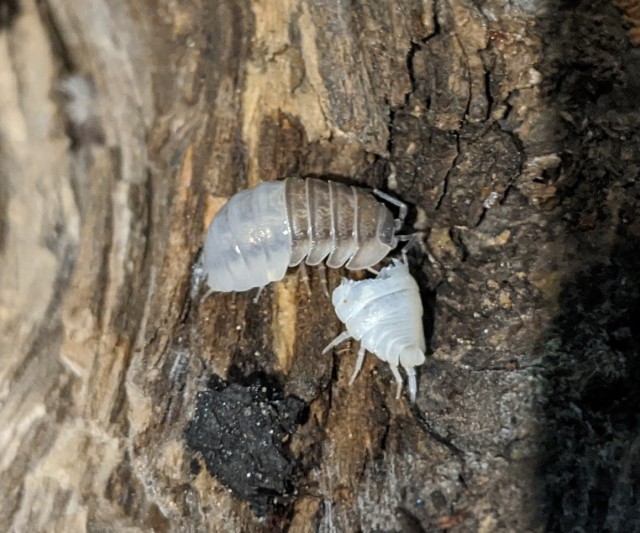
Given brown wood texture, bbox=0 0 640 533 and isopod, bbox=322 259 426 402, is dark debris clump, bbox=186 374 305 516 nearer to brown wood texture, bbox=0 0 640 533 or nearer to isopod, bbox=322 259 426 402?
brown wood texture, bbox=0 0 640 533

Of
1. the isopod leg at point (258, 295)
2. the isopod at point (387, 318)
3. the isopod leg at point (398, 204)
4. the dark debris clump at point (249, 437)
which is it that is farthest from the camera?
the isopod leg at point (398, 204)

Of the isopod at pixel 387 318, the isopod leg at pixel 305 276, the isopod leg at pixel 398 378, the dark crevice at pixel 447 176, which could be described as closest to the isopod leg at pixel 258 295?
the isopod leg at pixel 305 276

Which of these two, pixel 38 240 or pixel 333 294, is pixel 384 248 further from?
pixel 38 240

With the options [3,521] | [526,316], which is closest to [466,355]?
[526,316]

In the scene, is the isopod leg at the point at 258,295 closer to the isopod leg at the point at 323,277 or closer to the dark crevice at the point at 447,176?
the isopod leg at the point at 323,277


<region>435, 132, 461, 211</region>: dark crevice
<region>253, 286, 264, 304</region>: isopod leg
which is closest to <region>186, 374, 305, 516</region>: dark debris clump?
<region>253, 286, 264, 304</region>: isopod leg
